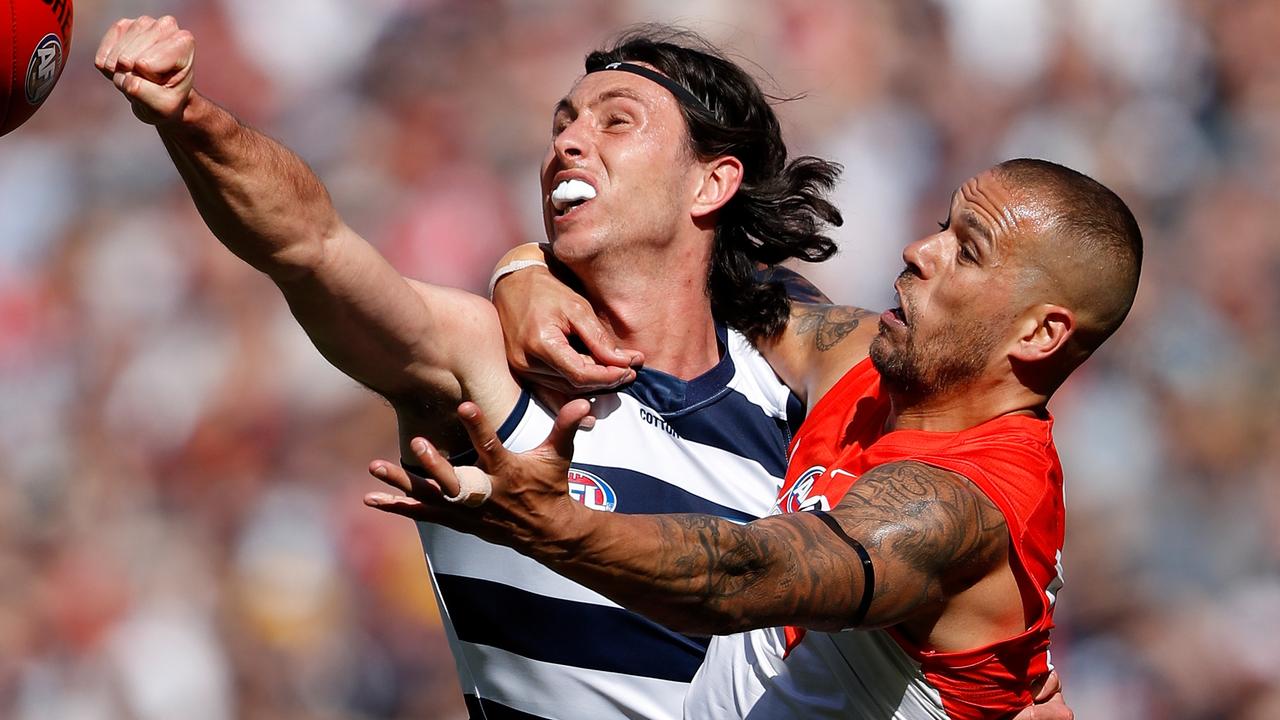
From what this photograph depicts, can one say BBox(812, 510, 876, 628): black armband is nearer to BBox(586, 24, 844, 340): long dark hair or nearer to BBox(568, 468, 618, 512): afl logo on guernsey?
BBox(568, 468, 618, 512): afl logo on guernsey

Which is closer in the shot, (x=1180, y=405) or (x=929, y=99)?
(x=1180, y=405)

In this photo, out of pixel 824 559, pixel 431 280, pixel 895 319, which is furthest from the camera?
pixel 431 280

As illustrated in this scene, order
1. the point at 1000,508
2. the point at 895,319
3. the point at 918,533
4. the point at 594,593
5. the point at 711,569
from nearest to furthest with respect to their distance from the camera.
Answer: the point at 711,569
the point at 918,533
the point at 1000,508
the point at 895,319
the point at 594,593

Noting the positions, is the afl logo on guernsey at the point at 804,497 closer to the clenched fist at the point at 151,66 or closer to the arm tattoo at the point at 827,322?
the arm tattoo at the point at 827,322

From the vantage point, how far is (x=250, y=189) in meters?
2.63

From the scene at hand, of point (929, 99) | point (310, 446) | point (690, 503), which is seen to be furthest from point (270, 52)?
point (690, 503)

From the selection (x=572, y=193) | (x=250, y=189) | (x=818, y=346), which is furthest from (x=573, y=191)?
(x=250, y=189)

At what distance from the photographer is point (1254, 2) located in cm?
632

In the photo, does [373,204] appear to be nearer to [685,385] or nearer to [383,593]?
[383,593]

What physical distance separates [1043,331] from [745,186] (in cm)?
136

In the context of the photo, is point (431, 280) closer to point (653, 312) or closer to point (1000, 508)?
point (653, 312)

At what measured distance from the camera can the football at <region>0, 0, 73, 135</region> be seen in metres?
2.92

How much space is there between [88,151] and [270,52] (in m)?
0.94

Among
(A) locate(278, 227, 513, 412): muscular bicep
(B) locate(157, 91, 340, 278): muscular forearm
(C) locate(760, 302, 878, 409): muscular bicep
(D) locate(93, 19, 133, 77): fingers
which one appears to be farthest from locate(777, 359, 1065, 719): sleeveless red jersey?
(D) locate(93, 19, 133, 77): fingers
